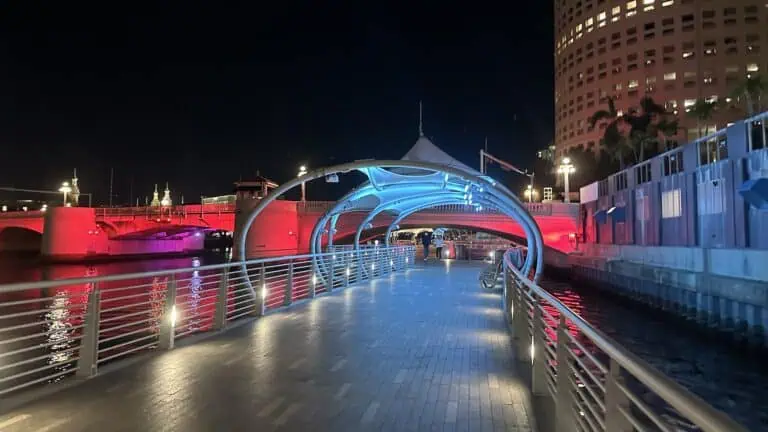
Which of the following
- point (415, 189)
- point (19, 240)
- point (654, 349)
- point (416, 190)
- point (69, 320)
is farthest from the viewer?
point (19, 240)

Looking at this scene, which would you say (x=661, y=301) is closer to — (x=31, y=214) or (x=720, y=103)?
(x=720, y=103)

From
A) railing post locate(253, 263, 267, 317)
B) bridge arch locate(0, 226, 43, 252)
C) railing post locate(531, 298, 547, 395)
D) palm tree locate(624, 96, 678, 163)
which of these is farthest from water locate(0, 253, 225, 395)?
palm tree locate(624, 96, 678, 163)

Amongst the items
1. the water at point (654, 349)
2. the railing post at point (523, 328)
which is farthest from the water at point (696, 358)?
the railing post at point (523, 328)

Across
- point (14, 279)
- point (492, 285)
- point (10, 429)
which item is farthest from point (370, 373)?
point (14, 279)

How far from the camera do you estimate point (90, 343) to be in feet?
19.8

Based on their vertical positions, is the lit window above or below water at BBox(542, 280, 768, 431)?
above

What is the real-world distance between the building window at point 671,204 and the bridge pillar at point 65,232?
46886mm

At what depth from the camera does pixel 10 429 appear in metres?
4.29

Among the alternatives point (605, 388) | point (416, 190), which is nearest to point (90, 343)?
point (605, 388)

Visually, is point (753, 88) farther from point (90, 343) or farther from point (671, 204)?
point (90, 343)

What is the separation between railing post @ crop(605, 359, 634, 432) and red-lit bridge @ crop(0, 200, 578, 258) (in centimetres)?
4130

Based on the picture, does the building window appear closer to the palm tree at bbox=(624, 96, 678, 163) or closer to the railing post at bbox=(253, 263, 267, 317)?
the palm tree at bbox=(624, 96, 678, 163)

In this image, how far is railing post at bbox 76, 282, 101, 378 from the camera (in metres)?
5.96

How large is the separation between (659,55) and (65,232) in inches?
3248
